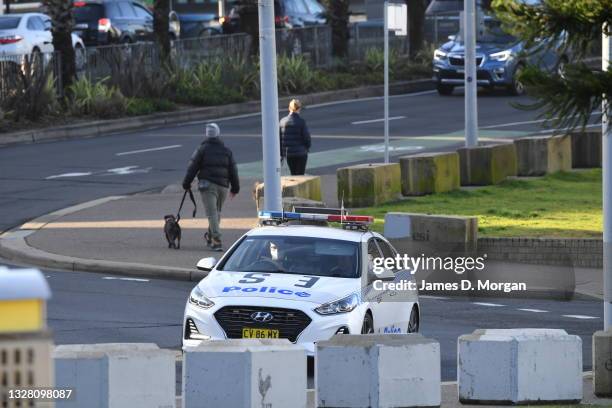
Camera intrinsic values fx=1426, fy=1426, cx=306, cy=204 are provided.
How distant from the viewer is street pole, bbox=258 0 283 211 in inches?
678

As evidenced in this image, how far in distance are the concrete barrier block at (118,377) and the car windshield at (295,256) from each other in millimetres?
3900

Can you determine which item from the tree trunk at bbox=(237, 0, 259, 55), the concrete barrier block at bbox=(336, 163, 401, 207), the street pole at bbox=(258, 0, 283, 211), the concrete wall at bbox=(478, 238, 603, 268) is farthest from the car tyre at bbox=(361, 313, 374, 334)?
the tree trunk at bbox=(237, 0, 259, 55)

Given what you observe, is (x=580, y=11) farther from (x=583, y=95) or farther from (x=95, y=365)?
(x=95, y=365)

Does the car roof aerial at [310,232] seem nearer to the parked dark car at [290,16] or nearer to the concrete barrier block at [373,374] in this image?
the concrete barrier block at [373,374]

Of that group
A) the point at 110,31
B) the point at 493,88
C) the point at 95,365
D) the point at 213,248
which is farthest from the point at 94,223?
the point at 110,31

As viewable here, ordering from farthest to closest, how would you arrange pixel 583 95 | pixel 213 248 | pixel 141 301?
pixel 213 248
pixel 141 301
pixel 583 95

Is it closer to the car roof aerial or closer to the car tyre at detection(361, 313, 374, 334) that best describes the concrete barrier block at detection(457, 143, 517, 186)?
the car roof aerial

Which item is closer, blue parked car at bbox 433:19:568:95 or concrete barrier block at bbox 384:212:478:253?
concrete barrier block at bbox 384:212:478:253

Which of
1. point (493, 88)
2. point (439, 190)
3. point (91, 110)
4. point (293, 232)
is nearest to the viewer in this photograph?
point (293, 232)

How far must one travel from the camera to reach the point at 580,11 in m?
9.18

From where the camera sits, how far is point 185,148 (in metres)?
30.6

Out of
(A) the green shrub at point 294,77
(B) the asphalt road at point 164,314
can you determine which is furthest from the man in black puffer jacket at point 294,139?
(A) the green shrub at point 294,77

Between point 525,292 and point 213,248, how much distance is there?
445 cm

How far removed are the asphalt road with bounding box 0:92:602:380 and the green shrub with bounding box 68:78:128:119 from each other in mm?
1622
